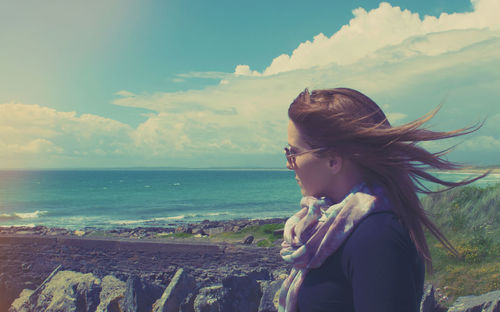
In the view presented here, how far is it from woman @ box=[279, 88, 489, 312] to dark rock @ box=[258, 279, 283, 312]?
2.48 meters

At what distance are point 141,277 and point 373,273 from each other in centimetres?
524

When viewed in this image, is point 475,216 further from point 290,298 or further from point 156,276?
point 290,298

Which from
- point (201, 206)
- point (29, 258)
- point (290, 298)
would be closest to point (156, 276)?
point (29, 258)

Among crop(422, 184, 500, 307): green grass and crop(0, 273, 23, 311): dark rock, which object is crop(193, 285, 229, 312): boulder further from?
crop(0, 273, 23, 311): dark rock

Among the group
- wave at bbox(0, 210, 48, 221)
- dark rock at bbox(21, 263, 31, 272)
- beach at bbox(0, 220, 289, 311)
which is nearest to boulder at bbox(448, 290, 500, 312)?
beach at bbox(0, 220, 289, 311)

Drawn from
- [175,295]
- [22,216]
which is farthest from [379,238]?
[22,216]

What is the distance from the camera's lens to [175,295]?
416 cm

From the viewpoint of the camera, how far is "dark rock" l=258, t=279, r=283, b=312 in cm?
383

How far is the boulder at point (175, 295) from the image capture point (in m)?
4.11

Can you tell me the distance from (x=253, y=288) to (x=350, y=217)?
3139 mm

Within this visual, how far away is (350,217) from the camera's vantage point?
4.20 feet

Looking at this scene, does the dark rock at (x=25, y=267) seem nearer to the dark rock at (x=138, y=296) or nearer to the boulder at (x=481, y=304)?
the dark rock at (x=138, y=296)

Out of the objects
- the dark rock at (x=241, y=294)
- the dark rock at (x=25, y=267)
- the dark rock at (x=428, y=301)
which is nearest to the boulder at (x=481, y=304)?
the dark rock at (x=428, y=301)

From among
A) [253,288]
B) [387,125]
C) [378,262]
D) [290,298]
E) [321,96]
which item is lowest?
[253,288]
